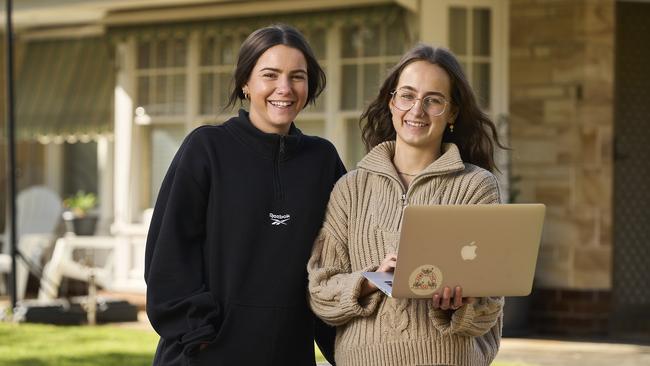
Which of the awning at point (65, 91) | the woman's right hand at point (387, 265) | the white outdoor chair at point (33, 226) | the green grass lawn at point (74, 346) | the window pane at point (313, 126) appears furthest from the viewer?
the awning at point (65, 91)

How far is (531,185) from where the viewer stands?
8.84m

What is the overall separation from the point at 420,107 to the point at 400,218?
30cm

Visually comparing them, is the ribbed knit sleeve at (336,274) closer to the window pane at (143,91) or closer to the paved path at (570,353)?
the paved path at (570,353)

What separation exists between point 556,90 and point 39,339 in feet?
13.4

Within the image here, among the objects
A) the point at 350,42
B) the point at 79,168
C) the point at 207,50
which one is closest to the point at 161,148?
the point at 207,50

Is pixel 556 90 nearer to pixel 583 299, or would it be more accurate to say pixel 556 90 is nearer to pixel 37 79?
pixel 583 299

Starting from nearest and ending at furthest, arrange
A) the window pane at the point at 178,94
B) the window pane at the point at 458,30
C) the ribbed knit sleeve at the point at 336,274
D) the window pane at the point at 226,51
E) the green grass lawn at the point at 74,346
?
the ribbed knit sleeve at the point at 336,274, the green grass lawn at the point at 74,346, the window pane at the point at 458,30, the window pane at the point at 226,51, the window pane at the point at 178,94

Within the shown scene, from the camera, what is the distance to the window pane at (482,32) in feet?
29.3

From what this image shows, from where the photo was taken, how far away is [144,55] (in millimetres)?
10422

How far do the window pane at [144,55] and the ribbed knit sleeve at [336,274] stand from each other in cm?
738

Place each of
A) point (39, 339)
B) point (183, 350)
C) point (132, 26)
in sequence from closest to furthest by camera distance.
A: 1. point (183, 350)
2. point (39, 339)
3. point (132, 26)

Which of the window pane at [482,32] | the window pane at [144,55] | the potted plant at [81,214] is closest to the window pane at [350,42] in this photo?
the window pane at [482,32]

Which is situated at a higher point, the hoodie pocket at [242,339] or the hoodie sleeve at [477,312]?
the hoodie sleeve at [477,312]

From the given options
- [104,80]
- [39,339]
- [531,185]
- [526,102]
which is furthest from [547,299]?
[104,80]
